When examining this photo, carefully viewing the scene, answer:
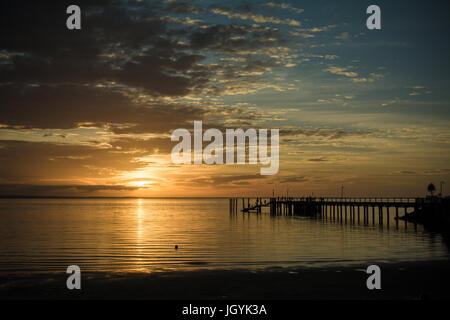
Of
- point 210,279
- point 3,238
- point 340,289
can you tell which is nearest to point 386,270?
point 340,289

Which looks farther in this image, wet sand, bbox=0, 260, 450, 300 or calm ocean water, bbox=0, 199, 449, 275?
calm ocean water, bbox=0, 199, 449, 275

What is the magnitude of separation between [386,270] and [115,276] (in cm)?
1691

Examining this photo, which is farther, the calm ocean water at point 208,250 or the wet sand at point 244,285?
the calm ocean water at point 208,250

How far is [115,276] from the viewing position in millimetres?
24906

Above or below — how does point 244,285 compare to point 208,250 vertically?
above

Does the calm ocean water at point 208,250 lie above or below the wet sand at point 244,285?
below

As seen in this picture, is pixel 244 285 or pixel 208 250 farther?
pixel 208 250

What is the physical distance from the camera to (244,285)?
22297 mm

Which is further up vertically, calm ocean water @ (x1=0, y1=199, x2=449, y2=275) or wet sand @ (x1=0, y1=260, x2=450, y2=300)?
wet sand @ (x1=0, y1=260, x2=450, y2=300)

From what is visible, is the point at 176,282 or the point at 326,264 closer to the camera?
the point at 176,282

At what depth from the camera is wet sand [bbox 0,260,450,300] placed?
66.6 ft

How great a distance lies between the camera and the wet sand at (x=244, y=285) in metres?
20.3
